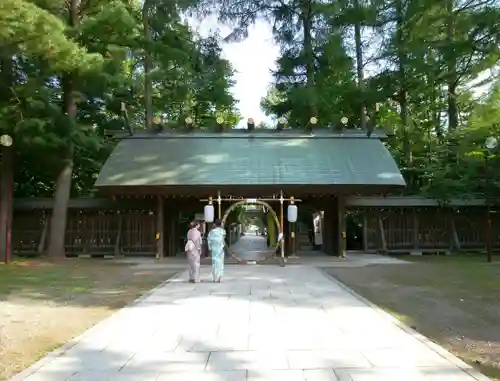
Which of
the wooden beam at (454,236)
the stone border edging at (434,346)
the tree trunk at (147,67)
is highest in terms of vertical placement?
the tree trunk at (147,67)

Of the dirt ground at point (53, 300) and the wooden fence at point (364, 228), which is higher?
the wooden fence at point (364, 228)

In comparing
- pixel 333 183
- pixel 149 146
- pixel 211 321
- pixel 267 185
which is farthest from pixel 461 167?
pixel 211 321

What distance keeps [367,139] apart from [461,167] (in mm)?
3763

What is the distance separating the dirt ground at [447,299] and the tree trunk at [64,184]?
1037 cm

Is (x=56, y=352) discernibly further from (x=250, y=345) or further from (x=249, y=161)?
(x=249, y=161)

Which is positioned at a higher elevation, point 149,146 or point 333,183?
point 149,146

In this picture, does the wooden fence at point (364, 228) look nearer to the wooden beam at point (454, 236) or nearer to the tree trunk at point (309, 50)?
the wooden beam at point (454, 236)

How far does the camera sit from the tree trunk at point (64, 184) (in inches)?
746

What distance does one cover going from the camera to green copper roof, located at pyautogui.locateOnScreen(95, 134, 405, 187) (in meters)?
17.2

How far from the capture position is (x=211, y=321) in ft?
24.0

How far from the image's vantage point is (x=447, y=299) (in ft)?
30.1

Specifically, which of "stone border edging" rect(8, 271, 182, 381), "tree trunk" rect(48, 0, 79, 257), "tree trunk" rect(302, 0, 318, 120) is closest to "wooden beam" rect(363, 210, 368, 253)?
"tree trunk" rect(302, 0, 318, 120)

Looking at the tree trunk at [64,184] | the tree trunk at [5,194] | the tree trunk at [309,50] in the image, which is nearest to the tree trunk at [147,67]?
the tree trunk at [64,184]

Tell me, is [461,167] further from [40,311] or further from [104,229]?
[40,311]
